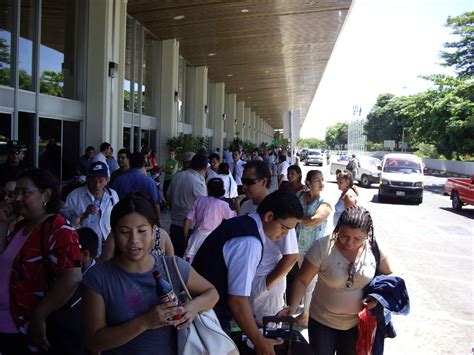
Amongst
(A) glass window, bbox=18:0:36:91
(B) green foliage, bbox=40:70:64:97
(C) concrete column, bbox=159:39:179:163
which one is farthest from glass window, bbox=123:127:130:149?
(A) glass window, bbox=18:0:36:91

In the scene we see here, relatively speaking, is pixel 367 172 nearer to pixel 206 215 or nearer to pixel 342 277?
pixel 206 215

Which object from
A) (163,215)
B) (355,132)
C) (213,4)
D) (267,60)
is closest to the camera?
(163,215)

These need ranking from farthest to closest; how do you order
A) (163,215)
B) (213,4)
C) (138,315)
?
1. (213,4)
2. (163,215)
3. (138,315)

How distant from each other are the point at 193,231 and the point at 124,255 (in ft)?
11.3

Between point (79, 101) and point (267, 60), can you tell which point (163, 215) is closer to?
point (79, 101)

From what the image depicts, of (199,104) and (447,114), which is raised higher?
(447,114)

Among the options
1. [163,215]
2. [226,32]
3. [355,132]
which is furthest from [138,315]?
[355,132]

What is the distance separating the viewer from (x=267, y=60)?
24688 millimetres

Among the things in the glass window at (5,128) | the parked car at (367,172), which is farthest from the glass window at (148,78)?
the parked car at (367,172)

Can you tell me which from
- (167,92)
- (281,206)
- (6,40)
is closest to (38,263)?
(281,206)

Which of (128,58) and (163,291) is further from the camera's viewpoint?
(128,58)

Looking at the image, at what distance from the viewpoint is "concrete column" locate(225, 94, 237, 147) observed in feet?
113

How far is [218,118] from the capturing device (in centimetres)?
2936

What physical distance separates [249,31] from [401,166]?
8.40 meters
